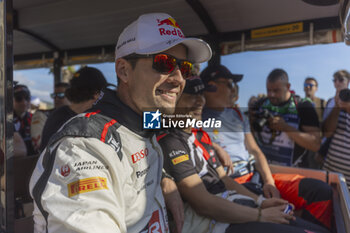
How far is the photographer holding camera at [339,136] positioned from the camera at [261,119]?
636mm

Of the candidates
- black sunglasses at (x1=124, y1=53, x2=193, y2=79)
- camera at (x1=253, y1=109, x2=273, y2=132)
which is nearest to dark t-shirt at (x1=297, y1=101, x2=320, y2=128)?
camera at (x1=253, y1=109, x2=273, y2=132)

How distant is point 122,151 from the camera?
0.94 m

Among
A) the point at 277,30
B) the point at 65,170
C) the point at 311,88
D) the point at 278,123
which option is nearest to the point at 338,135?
the point at 278,123

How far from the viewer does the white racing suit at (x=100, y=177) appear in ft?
2.27

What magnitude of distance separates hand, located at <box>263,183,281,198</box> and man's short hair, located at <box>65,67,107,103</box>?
156 cm

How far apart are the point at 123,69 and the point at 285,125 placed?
213 centimetres

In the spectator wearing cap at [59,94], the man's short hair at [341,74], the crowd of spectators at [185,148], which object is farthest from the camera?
the spectator wearing cap at [59,94]

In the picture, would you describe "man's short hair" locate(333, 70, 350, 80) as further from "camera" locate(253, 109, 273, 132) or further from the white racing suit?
the white racing suit

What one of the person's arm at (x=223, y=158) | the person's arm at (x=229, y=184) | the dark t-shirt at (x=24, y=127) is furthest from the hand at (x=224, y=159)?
the dark t-shirt at (x=24, y=127)

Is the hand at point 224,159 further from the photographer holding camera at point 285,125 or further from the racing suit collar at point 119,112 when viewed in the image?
the racing suit collar at point 119,112

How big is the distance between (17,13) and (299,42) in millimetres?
2555

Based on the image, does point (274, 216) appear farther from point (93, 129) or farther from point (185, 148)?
point (93, 129)

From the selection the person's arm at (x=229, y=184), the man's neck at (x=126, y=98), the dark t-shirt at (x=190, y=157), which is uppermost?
the man's neck at (x=126, y=98)

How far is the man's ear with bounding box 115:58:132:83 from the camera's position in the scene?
44.7 inches
